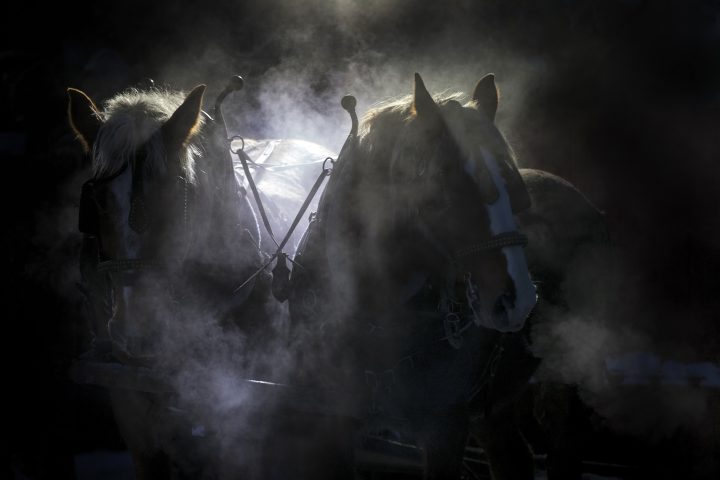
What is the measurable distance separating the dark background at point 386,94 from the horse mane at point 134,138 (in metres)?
2.51

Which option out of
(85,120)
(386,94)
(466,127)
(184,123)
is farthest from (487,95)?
(386,94)

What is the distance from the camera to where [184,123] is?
2.79 metres

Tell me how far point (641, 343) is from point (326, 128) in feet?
10.7

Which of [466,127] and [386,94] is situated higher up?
[386,94]

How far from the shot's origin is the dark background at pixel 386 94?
4953 millimetres

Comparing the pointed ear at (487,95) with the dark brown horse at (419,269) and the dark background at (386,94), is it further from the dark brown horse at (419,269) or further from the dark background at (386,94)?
the dark background at (386,94)

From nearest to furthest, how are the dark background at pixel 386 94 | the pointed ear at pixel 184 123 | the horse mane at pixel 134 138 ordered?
the horse mane at pixel 134 138, the pointed ear at pixel 184 123, the dark background at pixel 386 94

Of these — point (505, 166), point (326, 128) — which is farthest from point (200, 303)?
point (326, 128)

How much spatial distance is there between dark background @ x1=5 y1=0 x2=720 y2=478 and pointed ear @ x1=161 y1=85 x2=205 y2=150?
8.84 ft

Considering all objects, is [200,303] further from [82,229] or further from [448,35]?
[448,35]

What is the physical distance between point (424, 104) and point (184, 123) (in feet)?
3.36

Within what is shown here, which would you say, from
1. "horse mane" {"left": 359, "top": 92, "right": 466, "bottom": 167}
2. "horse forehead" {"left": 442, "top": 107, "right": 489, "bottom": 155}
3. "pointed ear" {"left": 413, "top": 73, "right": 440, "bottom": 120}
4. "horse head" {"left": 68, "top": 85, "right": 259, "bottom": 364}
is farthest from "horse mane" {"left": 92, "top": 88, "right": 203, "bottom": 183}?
"horse forehead" {"left": 442, "top": 107, "right": 489, "bottom": 155}

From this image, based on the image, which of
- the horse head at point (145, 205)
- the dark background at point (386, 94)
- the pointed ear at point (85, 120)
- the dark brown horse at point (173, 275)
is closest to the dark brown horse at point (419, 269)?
the dark brown horse at point (173, 275)

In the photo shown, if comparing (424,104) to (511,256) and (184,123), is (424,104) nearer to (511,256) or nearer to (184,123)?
(511,256)
